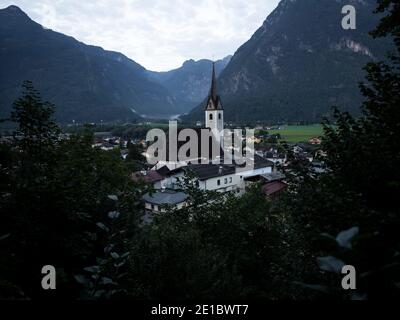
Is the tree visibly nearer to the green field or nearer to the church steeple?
the church steeple

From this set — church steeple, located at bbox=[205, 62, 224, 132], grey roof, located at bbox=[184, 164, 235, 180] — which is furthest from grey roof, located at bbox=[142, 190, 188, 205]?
church steeple, located at bbox=[205, 62, 224, 132]

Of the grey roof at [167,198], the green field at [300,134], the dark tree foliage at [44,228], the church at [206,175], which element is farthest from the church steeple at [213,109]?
the dark tree foliage at [44,228]

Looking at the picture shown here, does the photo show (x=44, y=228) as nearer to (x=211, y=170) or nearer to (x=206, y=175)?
(x=206, y=175)

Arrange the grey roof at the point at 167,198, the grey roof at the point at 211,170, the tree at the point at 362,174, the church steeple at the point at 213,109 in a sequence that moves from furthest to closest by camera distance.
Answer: the church steeple at the point at 213,109 < the grey roof at the point at 211,170 < the grey roof at the point at 167,198 < the tree at the point at 362,174

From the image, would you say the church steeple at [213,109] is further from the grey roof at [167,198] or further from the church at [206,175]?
the grey roof at [167,198]

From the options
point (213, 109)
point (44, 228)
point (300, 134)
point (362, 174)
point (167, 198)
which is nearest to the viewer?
point (362, 174)

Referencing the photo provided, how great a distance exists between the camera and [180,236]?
29.0 feet

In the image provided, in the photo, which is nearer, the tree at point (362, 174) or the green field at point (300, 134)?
the tree at point (362, 174)

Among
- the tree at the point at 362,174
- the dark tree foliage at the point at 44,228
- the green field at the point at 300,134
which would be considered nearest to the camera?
the tree at the point at 362,174

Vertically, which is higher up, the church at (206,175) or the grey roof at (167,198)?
the church at (206,175)

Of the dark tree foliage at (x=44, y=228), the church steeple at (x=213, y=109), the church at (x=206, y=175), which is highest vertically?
the church steeple at (x=213, y=109)

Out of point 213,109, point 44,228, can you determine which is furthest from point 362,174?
point 213,109

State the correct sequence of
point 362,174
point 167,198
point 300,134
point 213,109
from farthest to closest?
point 300,134
point 213,109
point 167,198
point 362,174
